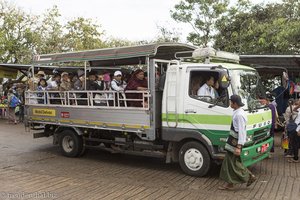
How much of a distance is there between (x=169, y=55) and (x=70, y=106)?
280 cm

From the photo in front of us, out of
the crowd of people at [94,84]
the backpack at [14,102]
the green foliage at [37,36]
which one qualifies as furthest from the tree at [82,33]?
the crowd of people at [94,84]

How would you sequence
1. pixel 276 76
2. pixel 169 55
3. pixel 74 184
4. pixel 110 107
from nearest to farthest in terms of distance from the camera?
pixel 74 184
pixel 110 107
pixel 169 55
pixel 276 76

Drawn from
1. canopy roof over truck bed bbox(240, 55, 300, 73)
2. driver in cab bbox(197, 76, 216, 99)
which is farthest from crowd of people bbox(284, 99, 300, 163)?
driver in cab bbox(197, 76, 216, 99)

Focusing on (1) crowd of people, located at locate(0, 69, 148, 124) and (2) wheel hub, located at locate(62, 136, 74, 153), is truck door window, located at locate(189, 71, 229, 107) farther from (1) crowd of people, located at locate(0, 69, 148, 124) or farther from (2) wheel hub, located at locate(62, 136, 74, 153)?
(2) wheel hub, located at locate(62, 136, 74, 153)

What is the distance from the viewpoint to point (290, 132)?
8562 mm

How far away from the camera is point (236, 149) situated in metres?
6.02

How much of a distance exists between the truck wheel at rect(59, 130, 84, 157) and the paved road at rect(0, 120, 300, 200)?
198 millimetres

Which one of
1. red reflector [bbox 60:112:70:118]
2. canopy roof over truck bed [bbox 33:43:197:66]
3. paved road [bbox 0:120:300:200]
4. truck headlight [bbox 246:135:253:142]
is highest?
canopy roof over truck bed [bbox 33:43:197:66]

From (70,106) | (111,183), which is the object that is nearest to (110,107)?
(70,106)

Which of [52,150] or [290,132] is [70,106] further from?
[290,132]

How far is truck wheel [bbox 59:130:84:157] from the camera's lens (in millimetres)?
9094

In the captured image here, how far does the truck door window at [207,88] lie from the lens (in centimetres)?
680

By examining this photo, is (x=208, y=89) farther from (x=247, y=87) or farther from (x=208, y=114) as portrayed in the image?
(x=247, y=87)

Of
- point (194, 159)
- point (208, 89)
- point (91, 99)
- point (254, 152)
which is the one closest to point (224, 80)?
point (208, 89)
